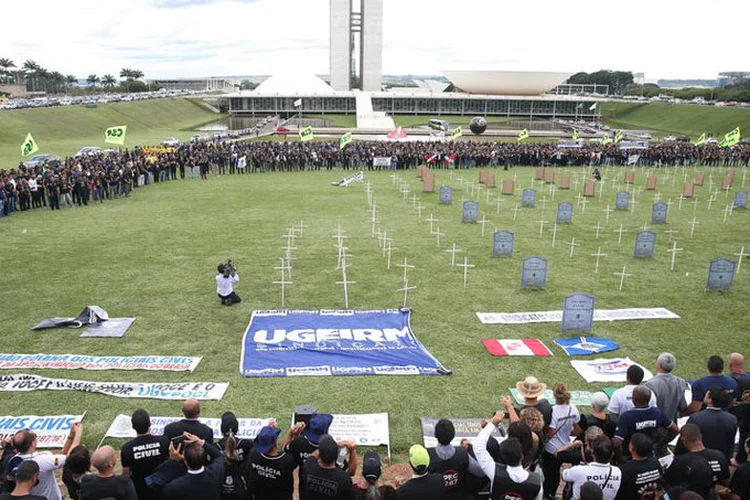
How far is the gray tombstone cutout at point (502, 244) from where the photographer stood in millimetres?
17750

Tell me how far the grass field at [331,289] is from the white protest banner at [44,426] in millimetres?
283

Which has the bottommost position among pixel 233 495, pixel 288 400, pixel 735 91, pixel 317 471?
pixel 288 400

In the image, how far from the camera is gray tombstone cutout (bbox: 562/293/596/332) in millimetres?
11812

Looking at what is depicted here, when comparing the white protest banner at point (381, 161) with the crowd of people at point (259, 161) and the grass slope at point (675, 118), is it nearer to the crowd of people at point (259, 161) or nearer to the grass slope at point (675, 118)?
the crowd of people at point (259, 161)

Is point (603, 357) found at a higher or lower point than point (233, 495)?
lower

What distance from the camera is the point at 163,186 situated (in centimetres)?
3173

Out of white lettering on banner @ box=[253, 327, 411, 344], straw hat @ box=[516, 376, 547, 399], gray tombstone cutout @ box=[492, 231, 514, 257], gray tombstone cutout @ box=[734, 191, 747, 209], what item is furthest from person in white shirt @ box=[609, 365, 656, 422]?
gray tombstone cutout @ box=[734, 191, 747, 209]

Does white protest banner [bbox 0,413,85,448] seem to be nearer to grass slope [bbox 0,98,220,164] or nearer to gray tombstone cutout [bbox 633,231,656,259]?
gray tombstone cutout [bbox 633,231,656,259]

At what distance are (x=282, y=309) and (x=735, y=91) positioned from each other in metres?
114

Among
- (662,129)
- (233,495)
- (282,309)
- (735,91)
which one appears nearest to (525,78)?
(662,129)

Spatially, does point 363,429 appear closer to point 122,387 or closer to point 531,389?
point 531,389

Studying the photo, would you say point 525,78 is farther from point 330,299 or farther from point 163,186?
point 330,299

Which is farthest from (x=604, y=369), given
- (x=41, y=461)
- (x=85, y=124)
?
(x=85, y=124)

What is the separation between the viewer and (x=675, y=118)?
292 feet
